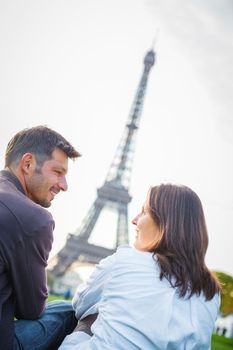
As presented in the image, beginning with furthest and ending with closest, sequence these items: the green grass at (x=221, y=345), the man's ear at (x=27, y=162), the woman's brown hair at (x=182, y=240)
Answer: the green grass at (x=221, y=345) → the man's ear at (x=27, y=162) → the woman's brown hair at (x=182, y=240)

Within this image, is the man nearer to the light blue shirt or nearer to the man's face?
the man's face

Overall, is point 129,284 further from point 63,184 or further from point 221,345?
point 221,345

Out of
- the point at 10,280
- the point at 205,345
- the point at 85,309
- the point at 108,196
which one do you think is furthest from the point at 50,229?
the point at 108,196

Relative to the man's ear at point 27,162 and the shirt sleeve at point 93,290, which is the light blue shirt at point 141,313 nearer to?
the shirt sleeve at point 93,290

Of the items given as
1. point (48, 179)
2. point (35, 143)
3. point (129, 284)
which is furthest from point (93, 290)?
point (35, 143)

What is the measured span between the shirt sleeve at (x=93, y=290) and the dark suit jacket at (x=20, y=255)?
0.84ft

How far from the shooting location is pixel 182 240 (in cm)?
247

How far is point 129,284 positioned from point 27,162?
1497 mm

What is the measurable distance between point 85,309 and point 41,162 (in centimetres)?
135

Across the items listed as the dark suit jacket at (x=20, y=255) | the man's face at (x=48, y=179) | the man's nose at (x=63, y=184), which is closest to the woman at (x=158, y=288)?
the dark suit jacket at (x=20, y=255)

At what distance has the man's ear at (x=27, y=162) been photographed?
3.24m

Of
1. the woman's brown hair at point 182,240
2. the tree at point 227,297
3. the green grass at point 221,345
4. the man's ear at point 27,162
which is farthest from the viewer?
the tree at point 227,297

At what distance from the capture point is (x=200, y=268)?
2514mm

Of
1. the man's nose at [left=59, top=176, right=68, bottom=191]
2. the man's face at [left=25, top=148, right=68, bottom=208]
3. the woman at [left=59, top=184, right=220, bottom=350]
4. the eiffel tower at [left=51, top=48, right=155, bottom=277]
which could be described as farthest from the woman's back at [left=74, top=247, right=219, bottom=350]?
the eiffel tower at [left=51, top=48, right=155, bottom=277]
